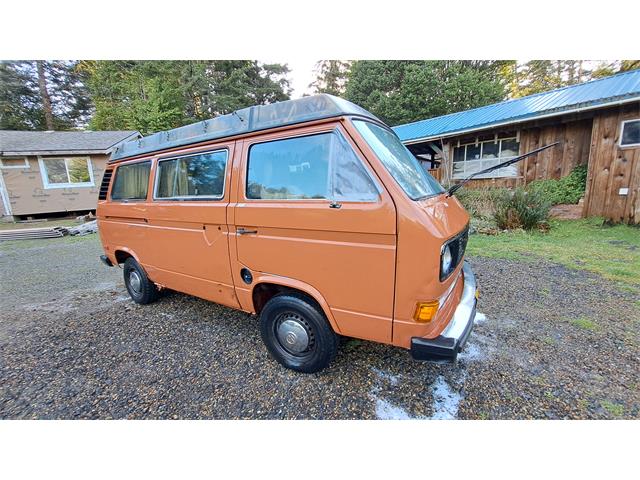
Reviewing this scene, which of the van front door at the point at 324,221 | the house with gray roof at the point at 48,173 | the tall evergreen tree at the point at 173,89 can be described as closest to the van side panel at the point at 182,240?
the van front door at the point at 324,221

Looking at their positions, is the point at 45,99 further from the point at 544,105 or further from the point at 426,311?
the point at 544,105

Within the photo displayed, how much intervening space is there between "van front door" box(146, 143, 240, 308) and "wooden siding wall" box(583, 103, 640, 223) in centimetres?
1062

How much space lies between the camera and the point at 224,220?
2543mm

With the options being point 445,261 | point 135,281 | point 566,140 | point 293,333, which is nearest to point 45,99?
point 135,281

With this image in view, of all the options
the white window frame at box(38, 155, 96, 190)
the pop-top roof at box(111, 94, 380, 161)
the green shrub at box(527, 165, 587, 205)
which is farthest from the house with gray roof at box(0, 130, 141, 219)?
the green shrub at box(527, 165, 587, 205)

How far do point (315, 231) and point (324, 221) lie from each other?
114 mm

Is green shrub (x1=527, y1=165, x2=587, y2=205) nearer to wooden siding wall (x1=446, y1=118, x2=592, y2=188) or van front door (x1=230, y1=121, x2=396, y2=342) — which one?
wooden siding wall (x1=446, y1=118, x2=592, y2=188)

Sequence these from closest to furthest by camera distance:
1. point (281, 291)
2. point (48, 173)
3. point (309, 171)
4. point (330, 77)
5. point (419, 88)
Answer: point (309, 171) → point (281, 291) → point (48, 173) → point (419, 88) → point (330, 77)

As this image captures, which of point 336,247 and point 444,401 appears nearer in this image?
point 336,247

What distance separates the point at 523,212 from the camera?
299 inches

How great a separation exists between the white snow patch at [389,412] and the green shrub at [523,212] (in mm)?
7473

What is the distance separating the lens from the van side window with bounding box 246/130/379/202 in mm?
1945

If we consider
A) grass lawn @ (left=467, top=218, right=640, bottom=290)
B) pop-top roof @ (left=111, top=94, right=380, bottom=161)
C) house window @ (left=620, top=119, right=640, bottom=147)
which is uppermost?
house window @ (left=620, top=119, right=640, bottom=147)

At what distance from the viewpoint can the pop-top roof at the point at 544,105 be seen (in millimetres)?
7668
